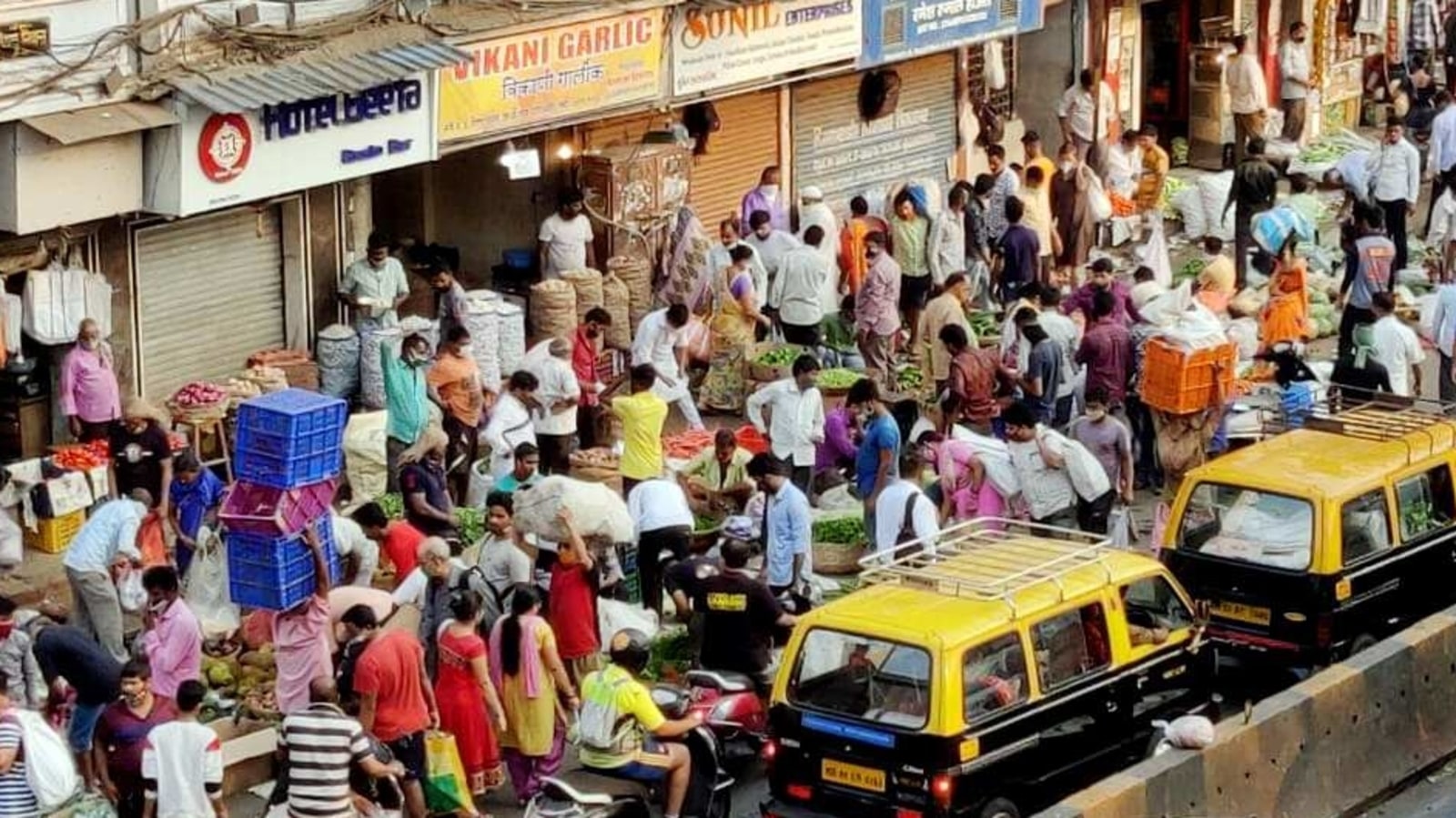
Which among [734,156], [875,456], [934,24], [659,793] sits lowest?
[659,793]

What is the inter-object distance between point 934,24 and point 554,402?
27.5 feet

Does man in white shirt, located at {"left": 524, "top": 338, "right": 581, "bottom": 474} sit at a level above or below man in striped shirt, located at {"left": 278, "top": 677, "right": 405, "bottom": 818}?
above

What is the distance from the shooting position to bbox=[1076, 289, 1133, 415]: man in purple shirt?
2098 centimetres

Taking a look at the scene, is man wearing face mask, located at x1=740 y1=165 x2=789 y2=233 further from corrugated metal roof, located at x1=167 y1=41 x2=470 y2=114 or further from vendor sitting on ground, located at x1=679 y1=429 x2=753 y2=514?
vendor sitting on ground, located at x1=679 y1=429 x2=753 y2=514

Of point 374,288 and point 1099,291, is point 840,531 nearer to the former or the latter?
point 1099,291

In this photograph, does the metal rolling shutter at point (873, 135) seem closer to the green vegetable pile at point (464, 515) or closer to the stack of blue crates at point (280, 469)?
the green vegetable pile at point (464, 515)

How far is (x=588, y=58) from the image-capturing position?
76.2 feet

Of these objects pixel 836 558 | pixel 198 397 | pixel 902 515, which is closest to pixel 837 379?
pixel 836 558

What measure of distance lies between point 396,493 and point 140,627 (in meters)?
3.27

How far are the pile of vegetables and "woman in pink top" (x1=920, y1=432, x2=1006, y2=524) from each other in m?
5.09

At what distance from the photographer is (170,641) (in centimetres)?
1529

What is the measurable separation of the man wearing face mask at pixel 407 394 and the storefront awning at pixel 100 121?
2.13 m

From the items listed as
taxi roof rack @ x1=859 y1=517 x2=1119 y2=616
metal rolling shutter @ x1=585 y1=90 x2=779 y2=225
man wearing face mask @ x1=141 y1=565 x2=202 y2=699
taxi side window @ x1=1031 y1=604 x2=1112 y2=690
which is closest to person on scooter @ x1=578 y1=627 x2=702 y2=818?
taxi roof rack @ x1=859 y1=517 x2=1119 y2=616

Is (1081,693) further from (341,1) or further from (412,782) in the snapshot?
(341,1)
